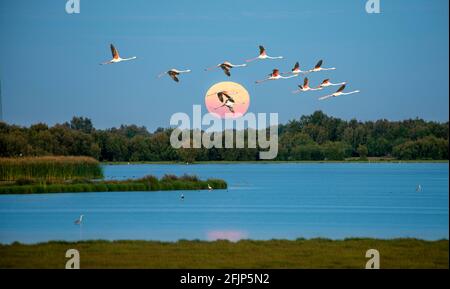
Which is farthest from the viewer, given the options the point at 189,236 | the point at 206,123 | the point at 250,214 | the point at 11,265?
the point at 206,123

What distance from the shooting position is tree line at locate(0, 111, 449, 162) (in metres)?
78.8

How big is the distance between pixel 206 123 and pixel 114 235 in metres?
28.1

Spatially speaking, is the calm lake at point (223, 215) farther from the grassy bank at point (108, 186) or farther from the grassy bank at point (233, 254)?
the grassy bank at point (233, 254)

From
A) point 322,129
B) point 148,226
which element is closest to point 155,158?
point 322,129

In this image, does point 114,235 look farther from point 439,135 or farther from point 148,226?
point 439,135

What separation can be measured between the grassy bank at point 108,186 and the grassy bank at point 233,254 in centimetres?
1923

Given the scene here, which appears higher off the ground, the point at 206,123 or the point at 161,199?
the point at 206,123

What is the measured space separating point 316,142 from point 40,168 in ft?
191

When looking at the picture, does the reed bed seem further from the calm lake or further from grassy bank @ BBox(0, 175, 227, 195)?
the calm lake

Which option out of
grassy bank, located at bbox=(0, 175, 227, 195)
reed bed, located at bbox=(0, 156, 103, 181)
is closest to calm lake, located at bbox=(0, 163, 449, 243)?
grassy bank, located at bbox=(0, 175, 227, 195)

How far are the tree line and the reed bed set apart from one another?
19698 mm

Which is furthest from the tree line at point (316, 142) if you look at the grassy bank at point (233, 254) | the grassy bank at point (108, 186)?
the grassy bank at point (233, 254)

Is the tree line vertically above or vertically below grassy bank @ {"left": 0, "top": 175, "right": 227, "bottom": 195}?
above
